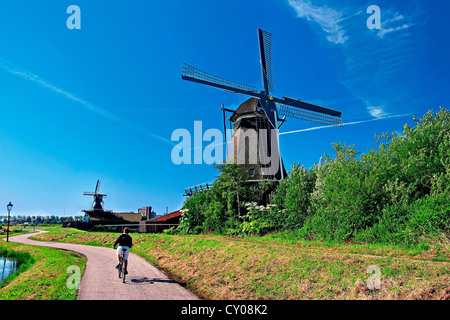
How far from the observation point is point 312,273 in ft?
30.6

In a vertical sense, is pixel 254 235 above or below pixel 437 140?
below

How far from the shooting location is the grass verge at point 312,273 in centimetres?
735

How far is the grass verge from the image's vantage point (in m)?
7.35

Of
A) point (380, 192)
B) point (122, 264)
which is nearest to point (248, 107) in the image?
point (380, 192)

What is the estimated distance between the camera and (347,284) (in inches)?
319

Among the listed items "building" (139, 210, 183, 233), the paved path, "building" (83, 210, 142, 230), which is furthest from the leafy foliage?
"building" (83, 210, 142, 230)

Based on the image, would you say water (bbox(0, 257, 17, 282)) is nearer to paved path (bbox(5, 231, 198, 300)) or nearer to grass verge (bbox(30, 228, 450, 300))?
paved path (bbox(5, 231, 198, 300))

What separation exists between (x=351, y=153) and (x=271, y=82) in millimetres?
19444

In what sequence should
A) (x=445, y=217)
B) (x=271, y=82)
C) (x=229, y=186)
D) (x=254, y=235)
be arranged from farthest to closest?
1. (x=271, y=82)
2. (x=229, y=186)
3. (x=254, y=235)
4. (x=445, y=217)

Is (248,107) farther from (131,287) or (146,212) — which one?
(146,212)

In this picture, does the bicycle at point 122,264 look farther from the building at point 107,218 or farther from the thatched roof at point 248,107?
the building at point 107,218

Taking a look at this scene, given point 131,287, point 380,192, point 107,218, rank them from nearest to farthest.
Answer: point 131,287 < point 380,192 < point 107,218
